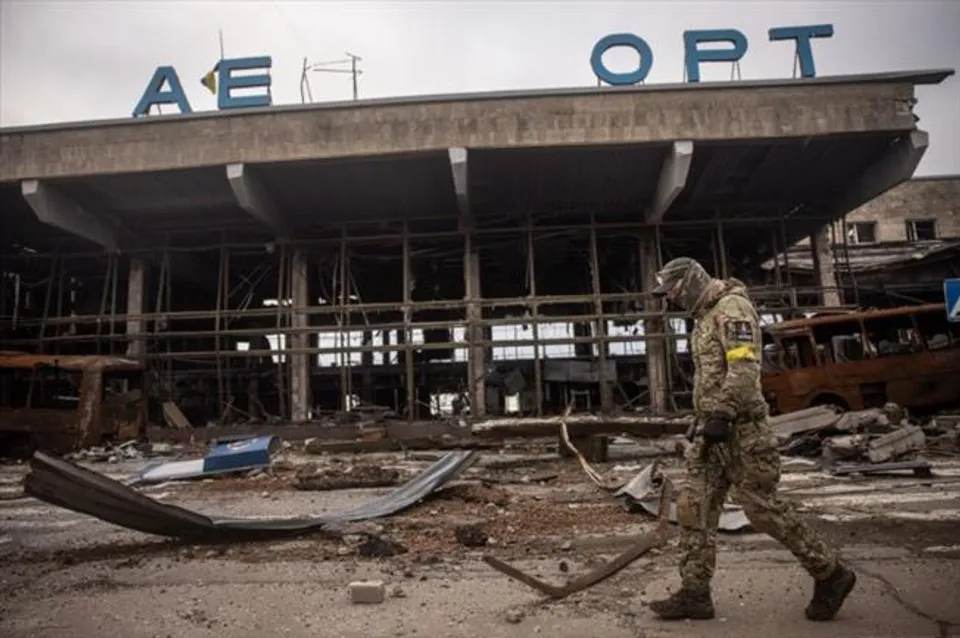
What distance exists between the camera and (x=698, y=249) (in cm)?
1839

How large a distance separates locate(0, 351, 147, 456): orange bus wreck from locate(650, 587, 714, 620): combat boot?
10.5m

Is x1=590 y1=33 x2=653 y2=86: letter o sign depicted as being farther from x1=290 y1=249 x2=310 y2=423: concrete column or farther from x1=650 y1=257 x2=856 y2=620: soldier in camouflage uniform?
x1=650 y1=257 x2=856 y2=620: soldier in camouflage uniform

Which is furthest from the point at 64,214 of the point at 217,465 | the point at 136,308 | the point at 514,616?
the point at 514,616

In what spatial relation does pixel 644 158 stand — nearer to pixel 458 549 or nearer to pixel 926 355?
pixel 926 355

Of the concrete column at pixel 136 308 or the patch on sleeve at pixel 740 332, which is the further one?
the concrete column at pixel 136 308

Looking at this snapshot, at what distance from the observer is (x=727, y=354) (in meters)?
3.18

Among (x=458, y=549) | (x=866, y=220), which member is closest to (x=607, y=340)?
(x=458, y=549)

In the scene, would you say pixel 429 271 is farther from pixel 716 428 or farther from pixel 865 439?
pixel 716 428

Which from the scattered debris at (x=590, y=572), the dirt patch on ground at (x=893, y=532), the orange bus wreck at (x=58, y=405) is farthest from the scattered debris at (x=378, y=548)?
the orange bus wreck at (x=58, y=405)

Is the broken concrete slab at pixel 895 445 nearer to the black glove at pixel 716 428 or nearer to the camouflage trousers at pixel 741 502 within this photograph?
the camouflage trousers at pixel 741 502

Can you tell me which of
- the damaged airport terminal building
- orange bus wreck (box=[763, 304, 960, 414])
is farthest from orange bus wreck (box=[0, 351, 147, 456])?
orange bus wreck (box=[763, 304, 960, 414])

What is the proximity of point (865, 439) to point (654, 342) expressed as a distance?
7800 millimetres

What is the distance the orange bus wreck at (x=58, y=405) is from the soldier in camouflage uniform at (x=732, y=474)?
10552mm

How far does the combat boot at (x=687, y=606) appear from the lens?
298 cm
